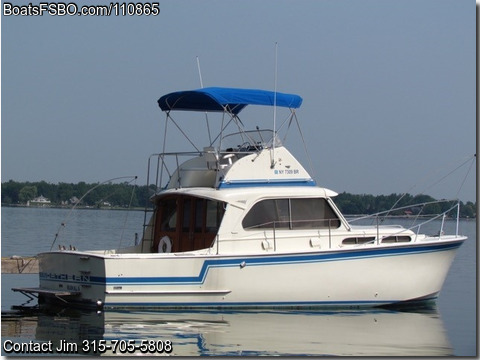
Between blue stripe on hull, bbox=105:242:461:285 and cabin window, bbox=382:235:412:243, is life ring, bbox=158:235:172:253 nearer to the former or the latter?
blue stripe on hull, bbox=105:242:461:285

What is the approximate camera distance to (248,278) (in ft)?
56.1

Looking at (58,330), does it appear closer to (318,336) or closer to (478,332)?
(318,336)

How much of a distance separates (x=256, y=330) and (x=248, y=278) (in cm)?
148

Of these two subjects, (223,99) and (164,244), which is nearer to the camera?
(223,99)

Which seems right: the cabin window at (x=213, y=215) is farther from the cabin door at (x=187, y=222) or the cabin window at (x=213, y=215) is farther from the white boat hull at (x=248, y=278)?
the white boat hull at (x=248, y=278)

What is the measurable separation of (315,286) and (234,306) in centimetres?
143

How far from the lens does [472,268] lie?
27.0m

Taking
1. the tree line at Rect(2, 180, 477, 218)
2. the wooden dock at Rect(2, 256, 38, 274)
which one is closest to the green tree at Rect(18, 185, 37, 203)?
the tree line at Rect(2, 180, 477, 218)

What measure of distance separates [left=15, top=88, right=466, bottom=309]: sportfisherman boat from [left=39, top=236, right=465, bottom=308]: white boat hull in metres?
0.02

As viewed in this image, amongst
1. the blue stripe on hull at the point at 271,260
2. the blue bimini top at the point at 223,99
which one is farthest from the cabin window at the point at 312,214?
the blue bimini top at the point at 223,99

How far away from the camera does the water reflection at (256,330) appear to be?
14.7 m

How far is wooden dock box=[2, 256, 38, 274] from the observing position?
69.8ft

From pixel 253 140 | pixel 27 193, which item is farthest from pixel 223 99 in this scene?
pixel 27 193

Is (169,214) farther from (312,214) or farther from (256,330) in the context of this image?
(256,330)
